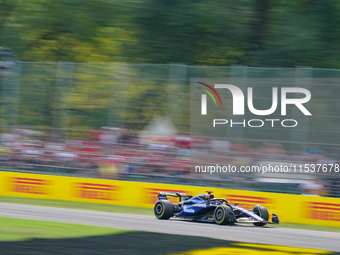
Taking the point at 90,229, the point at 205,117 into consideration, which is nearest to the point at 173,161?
the point at 205,117

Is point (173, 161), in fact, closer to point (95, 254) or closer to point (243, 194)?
point (243, 194)

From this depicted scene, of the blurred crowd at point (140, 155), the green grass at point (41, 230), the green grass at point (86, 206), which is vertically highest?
the blurred crowd at point (140, 155)

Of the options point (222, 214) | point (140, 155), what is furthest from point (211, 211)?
point (140, 155)

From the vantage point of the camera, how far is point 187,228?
8.89m

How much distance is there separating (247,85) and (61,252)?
7189mm

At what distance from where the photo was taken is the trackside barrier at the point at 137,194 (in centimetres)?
1078

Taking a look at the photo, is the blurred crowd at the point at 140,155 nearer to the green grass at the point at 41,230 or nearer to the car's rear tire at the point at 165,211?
the car's rear tire at the point at 165,211

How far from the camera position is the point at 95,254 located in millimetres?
6000

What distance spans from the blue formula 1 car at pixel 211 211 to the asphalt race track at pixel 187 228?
115 millimetres

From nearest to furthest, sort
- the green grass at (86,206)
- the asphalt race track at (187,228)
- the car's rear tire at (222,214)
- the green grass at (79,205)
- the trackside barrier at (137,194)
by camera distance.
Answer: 1. the asphalt race track at (187,228)
2. the car's rear tire at (222,214)
3. the trackside barrier at (137,194)
4. the green grass at (86,206)
5. the green grass at (79,205)

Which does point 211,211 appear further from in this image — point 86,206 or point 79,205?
point 79,205

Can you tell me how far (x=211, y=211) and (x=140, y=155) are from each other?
3.45m

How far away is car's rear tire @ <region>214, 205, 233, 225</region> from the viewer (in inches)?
361

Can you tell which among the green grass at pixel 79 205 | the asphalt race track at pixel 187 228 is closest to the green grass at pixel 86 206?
the green grass at pixel 79 205
